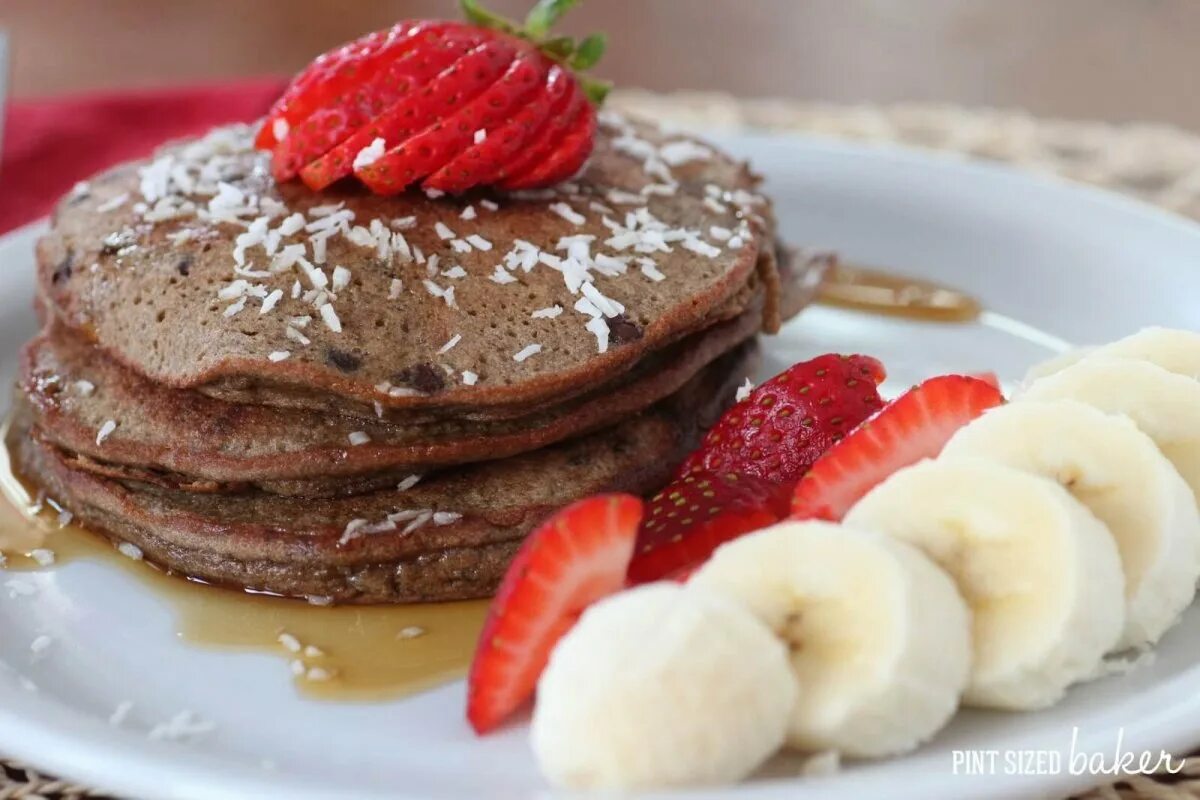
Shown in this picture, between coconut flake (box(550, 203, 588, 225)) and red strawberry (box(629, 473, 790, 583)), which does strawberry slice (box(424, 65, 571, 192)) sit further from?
red strawberry (box(629, 473, 790, 583))

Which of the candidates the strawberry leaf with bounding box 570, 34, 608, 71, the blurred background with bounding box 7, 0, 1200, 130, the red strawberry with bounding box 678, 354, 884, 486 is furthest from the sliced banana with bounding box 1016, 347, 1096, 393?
the blurred background with bounding box 7, 0, 1200, 130

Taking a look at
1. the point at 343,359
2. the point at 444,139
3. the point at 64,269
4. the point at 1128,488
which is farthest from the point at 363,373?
the point at 1128,488

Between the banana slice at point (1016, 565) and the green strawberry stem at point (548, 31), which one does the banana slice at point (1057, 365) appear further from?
the green strawberry stem at point (548, 31)

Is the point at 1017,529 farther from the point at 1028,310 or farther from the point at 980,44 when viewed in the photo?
the point at 980,44

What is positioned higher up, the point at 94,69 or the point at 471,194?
the point at 471,194

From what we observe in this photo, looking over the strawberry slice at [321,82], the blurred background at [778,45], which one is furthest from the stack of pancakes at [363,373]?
the blurred background at [778,45]

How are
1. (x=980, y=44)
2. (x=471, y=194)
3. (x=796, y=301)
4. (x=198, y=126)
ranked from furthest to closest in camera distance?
(x=980, y=44), (x=198, y=126), (x=796, y=301), (x=471, y=194)

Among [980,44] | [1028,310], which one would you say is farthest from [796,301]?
[980,44]
